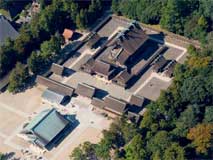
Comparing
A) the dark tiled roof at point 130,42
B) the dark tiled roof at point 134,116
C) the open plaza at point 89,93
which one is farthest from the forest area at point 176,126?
the dark tiled roof at point 130,42

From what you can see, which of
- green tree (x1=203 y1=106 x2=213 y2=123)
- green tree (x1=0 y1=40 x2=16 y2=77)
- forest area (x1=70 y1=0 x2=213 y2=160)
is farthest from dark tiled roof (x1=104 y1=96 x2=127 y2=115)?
green tree (x1=0 y1=40 x2=16 y2=77)

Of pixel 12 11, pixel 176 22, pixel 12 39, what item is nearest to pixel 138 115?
pixel 176 22

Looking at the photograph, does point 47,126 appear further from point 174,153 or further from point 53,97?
point 174,153

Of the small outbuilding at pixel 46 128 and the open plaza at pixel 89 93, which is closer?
the small outbuilding at pixel 46 128

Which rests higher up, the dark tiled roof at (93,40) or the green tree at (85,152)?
the dark tiled roof at (93,40)

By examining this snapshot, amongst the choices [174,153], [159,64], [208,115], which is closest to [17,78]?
[159,64]

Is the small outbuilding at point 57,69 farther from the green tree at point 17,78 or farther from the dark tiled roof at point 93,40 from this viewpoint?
the dark tiled roof at point 93,40

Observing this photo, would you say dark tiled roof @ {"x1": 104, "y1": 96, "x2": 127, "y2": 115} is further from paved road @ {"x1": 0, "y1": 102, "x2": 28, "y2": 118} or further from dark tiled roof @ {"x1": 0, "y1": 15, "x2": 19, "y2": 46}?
dark tiled roof @ {"x1": 0, "y1": 15, "x2": 19, "y2": 46}
